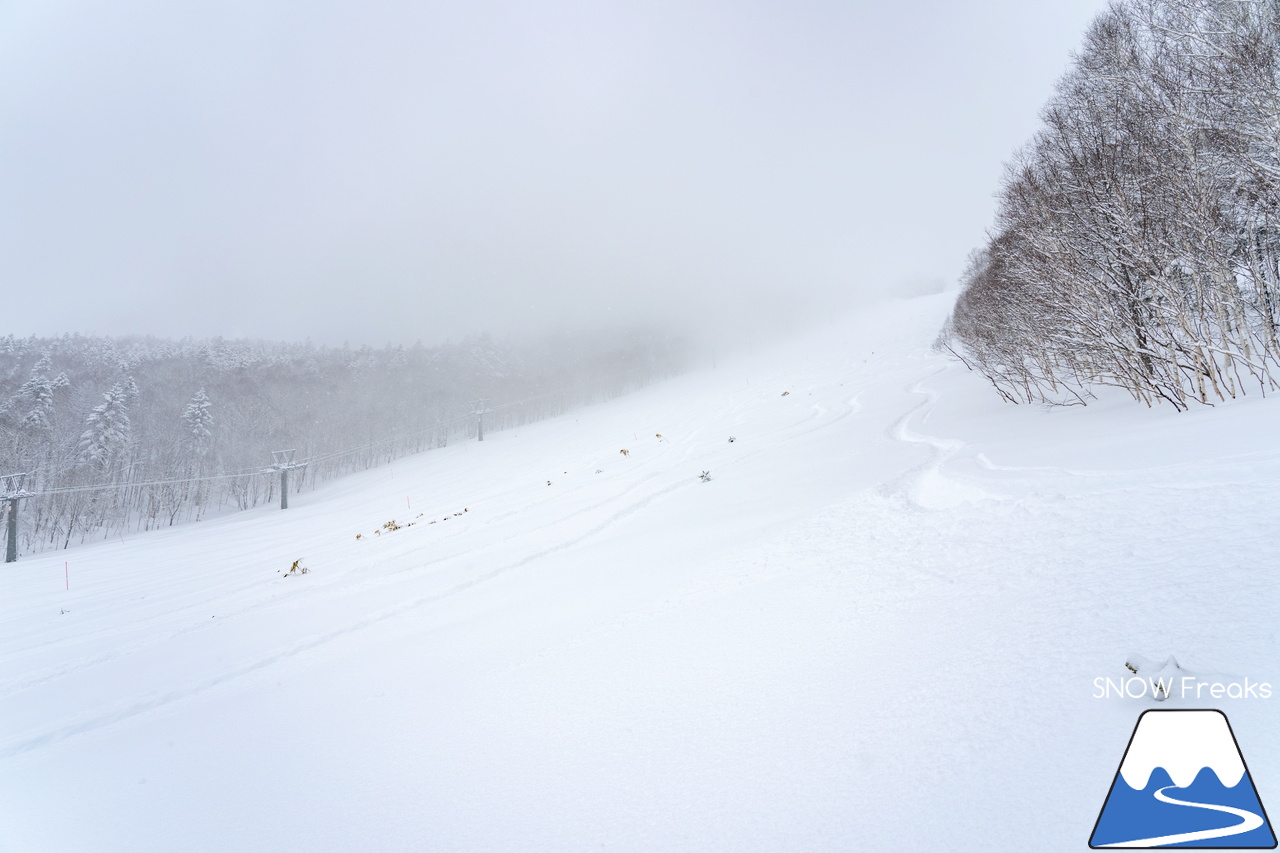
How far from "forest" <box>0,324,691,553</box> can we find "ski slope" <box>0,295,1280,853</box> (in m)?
30.4

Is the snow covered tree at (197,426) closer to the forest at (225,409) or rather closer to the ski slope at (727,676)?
the forest at (225,409)

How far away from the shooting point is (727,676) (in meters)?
2.24

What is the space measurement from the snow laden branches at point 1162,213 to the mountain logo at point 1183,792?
20.4ft

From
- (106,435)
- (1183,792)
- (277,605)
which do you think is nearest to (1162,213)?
(1183,792)

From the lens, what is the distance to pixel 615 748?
1915mm

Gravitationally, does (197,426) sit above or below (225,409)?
below

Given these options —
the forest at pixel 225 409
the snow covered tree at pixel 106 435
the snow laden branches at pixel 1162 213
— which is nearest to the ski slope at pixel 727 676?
the snow laden branches at pixel 1162 213

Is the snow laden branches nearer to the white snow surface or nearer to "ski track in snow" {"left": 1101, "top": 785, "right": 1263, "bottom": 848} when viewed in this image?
the white snow surface

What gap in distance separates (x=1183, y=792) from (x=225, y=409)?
79.2 meters

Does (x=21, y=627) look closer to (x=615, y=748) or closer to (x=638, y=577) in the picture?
(x=638, y=577)

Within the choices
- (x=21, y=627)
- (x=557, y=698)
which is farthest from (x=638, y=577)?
(x=21, y=627)

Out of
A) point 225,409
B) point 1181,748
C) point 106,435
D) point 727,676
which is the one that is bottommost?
point 727,676

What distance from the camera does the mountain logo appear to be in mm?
1238

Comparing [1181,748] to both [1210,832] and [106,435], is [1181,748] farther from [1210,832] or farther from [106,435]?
[106,435]
